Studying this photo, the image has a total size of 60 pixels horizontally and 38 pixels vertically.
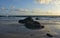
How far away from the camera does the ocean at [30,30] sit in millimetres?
1802

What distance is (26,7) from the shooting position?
181 cm

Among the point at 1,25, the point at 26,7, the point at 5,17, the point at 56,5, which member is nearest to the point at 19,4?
the point at 26,7

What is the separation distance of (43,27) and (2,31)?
549 millimetres

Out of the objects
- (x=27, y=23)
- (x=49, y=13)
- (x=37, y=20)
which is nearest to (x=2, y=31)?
(x=27, y=23)

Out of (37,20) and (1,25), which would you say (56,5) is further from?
(1,25)

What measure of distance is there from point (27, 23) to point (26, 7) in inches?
8.3

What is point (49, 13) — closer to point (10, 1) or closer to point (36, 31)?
point (36, 31)

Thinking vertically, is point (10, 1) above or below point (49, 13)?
above

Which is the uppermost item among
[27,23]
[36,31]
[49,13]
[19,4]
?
[19,4]

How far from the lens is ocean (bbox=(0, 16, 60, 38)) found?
1.80m

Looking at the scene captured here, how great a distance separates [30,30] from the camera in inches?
73.5

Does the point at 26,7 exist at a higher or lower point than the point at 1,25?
higher

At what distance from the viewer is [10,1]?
182 centimetres

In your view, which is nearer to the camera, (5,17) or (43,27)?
(5,17)
